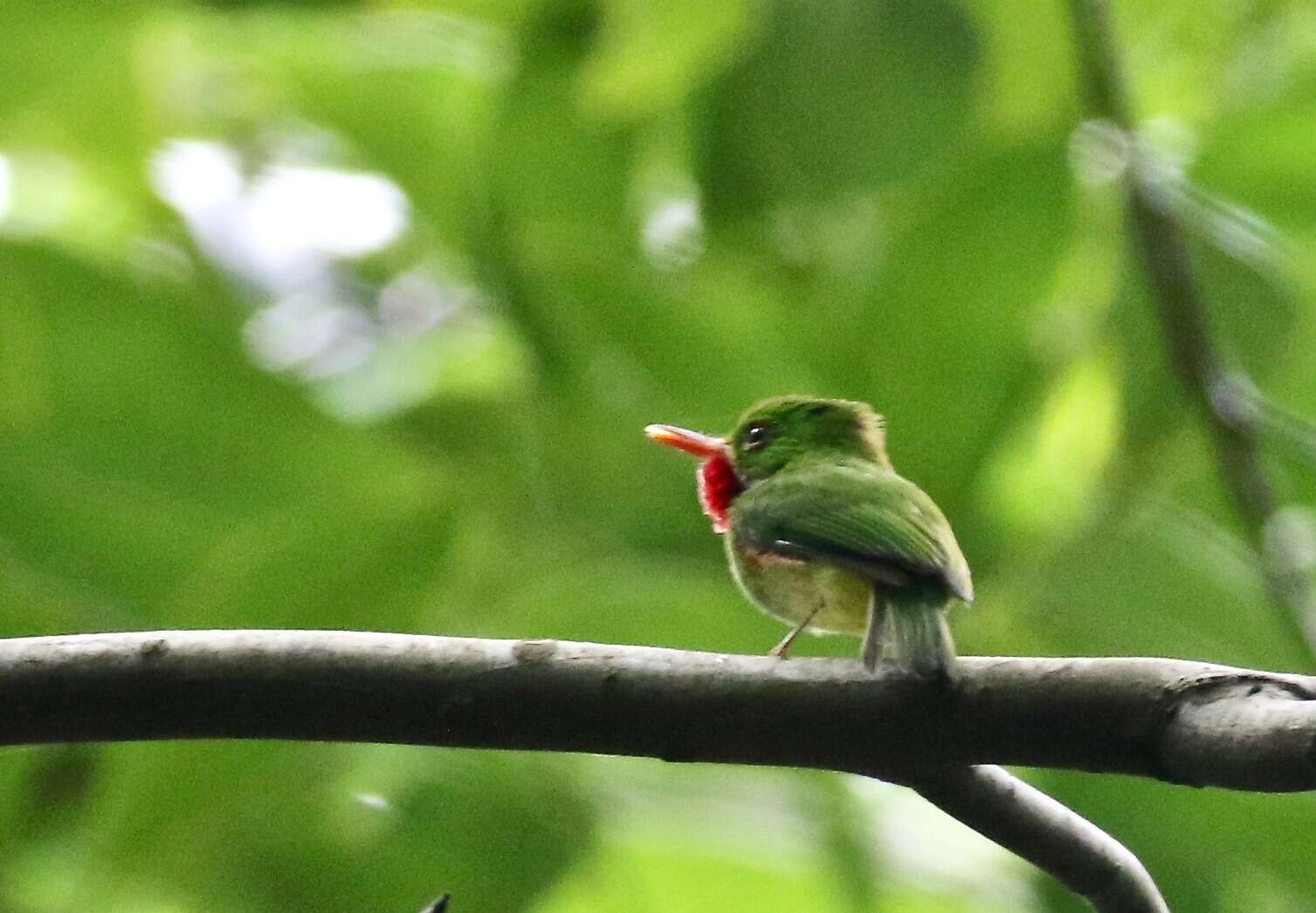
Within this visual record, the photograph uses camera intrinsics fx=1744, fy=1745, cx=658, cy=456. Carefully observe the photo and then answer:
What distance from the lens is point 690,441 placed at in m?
1.70

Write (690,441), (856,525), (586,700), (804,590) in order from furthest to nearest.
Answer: (690,441), (804,590), (856,525), (586,700)

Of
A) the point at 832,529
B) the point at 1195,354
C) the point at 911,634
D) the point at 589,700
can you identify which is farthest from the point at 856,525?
the point at 1195,354

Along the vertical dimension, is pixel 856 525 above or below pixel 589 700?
above

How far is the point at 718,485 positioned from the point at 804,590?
0.75 ft

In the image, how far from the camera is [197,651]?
1.07 meters

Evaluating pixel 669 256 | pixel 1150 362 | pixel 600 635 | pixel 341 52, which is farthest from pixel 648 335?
pixel 341 52

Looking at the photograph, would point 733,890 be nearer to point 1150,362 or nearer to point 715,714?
point 1150,362

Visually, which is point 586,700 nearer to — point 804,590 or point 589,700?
point 589,700

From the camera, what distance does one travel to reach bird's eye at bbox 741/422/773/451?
1.74 meters

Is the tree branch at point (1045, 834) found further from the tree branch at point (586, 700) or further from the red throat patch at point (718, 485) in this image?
the red throat patch at point (718, 485)

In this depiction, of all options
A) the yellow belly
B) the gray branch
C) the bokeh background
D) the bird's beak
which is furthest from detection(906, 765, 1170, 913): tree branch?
the bird's beak

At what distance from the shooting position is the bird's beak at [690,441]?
1.69m

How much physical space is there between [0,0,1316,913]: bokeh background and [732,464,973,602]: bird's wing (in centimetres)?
14

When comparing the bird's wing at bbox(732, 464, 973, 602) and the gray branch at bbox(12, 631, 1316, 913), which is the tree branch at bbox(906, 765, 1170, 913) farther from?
the bird's wing at bbox(732, 464, 973, 602)
